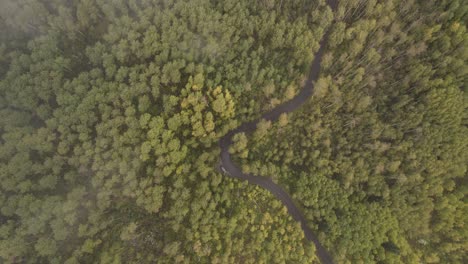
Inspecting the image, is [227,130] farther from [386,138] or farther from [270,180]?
[386,138]

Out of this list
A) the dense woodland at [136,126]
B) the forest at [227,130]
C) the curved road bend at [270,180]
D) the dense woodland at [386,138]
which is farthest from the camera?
the curved road bend at [270,180]

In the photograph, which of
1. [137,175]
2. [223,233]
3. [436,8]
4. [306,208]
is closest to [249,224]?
[223,233]

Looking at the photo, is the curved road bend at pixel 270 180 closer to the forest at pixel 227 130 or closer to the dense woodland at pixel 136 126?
the forest at pixel 227 130

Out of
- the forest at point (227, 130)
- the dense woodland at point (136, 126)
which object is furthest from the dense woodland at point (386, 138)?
the dense woodland at point (136, 126)

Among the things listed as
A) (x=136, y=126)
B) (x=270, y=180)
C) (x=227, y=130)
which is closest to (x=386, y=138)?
(x=270, y=180)

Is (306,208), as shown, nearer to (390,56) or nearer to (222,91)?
(222,91)

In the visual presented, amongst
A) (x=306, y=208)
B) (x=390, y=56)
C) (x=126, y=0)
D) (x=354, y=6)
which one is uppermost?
(x=126, y=0)
